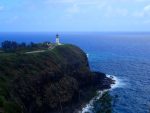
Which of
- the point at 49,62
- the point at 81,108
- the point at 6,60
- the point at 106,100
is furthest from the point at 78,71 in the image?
the point at 106,100

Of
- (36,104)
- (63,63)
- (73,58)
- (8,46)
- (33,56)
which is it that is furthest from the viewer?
(8,46)

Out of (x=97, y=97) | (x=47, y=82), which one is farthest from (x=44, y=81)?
(x=97, y=97)

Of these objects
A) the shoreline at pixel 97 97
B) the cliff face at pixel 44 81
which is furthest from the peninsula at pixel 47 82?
the shoreline at pixel 97 97

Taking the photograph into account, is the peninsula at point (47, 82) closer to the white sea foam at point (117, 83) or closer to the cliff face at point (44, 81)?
the cliff face at point (44, 81)

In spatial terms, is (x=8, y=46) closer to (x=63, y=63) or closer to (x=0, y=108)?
(x=63, y=63)

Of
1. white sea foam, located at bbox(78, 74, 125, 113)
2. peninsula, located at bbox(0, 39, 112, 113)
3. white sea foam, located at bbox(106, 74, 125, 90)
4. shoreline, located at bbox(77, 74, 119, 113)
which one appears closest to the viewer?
peninsula, located at bbox(0, 39, 112, 113)

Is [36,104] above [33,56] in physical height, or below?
below

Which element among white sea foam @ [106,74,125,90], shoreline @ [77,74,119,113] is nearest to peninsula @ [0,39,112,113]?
shoreline @ [77,74,119,113]

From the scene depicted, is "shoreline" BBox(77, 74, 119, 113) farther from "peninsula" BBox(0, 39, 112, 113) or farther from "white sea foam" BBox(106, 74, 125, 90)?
"peninsula" BBox(0, 39, 112, 113)
